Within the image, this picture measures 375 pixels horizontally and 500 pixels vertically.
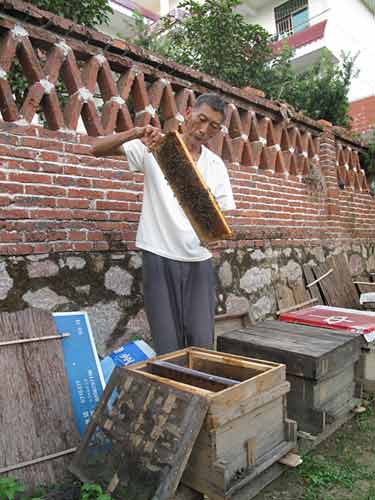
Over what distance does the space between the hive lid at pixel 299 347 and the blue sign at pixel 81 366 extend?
103 cm

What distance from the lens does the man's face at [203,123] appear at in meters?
2.48

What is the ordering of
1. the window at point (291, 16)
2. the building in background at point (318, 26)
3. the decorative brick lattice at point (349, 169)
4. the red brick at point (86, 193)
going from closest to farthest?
the red brick at point (86, 193), the decorative brick lattice at point (349, 169), the building in background at point (318, 26), the window at point (291, 16)

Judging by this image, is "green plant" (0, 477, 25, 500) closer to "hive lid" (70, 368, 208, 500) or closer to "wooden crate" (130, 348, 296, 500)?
"hive lid" (70, 368, 208, 500)

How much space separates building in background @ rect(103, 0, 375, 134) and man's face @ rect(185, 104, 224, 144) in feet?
36.9

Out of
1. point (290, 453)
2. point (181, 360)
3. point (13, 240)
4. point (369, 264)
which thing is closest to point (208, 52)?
point (369, 264)

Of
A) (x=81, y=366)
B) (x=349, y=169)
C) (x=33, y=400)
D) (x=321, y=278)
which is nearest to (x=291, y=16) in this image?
(x=349, y=169)

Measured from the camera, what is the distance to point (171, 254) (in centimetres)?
238

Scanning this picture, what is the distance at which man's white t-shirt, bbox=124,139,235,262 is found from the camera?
239 cm

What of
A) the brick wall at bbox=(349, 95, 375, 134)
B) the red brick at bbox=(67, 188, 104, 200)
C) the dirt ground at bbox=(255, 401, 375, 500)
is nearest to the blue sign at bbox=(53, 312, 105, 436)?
the red brick at bbox=(67, 188, 104, 200)

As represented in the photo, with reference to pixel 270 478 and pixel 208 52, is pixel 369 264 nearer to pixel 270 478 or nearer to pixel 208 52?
pixel 208 52

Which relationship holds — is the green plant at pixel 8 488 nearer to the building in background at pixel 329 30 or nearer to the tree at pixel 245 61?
the tree at pixel 245 61

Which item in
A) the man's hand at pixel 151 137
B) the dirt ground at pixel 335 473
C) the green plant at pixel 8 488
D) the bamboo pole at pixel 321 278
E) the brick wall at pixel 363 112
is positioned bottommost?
the dirt ground at pixel 335 473

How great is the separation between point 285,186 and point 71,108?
3.12 metres

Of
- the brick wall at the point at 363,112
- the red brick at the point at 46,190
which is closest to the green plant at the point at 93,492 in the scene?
the red brick at the point at 46,190
